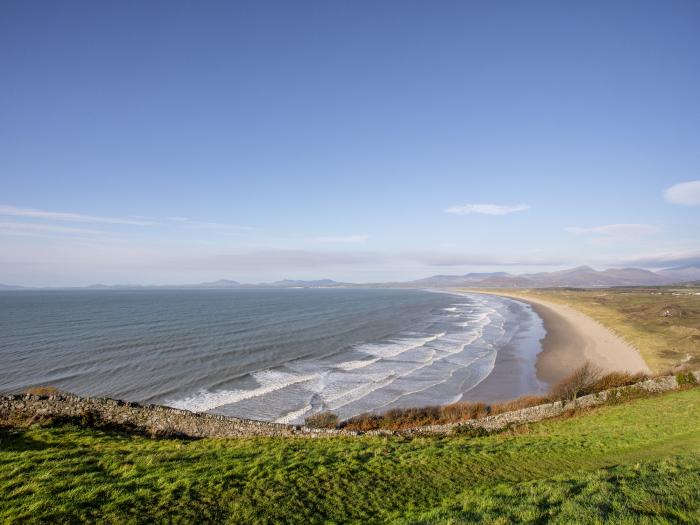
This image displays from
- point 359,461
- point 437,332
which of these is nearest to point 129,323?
point 437,332

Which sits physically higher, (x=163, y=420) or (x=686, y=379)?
(x=163, y=420)

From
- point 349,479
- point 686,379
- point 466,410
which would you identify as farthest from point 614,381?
point 349,479

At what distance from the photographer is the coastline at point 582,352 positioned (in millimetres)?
38875

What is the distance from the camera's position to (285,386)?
32094mm

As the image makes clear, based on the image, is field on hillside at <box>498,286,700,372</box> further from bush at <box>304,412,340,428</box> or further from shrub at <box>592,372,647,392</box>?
bush at <box>304,412,340,428</box>

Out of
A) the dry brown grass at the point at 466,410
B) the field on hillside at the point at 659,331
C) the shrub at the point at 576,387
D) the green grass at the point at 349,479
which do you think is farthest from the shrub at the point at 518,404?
the field on hillside at the point at 659,331

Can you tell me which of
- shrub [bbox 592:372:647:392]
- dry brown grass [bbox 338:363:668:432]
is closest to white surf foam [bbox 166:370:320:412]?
dry brown grass [bbox 338:363:668:432]

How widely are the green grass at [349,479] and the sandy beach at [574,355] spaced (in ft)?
52.5

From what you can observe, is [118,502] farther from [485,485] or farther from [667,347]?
[667,347]

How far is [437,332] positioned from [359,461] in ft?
177

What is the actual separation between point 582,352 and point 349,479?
48.9 m

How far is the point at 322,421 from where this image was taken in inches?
924

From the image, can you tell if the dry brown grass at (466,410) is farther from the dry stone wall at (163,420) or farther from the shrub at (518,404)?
the dry stone wall at (163,420)

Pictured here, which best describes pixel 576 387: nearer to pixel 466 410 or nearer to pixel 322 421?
pixel 466 410
